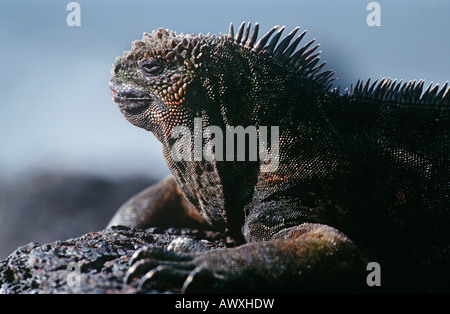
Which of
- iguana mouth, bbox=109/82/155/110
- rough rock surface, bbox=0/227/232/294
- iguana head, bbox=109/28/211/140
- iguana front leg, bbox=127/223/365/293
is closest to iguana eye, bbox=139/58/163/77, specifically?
iguana head, bbox=109/28/211/140

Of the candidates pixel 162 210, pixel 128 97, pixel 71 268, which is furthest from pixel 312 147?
pixel 162 210

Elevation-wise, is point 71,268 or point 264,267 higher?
point 264,267

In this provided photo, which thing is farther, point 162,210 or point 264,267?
point 162,210

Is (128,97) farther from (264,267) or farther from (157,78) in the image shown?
(264,267)

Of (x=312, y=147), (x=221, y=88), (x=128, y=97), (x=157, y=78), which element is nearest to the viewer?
(x=312, y=147)

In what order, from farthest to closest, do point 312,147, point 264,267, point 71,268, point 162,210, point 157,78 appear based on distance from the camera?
point 162,210, point 157,78, point 312,147, point 71,268, point 264,267

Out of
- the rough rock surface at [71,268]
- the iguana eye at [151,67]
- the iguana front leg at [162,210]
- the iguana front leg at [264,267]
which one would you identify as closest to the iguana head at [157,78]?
the iguana eye at [151,67]

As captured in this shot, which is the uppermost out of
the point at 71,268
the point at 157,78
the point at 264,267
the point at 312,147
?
the point at 157,78

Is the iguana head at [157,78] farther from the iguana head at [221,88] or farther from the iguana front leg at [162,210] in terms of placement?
the iguana front leg at [162,210]
